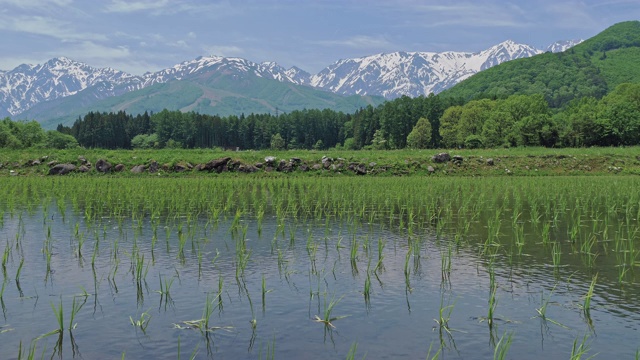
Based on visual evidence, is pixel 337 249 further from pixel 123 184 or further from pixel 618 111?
pixel 618 111

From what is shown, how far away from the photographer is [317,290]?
1498 centimetres

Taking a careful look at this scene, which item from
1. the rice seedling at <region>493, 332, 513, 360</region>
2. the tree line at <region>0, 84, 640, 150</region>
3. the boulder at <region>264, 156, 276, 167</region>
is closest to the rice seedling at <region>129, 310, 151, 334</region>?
the rice seedling at <region>493, 332, 513, 360</region>

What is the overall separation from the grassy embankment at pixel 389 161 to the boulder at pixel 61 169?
0.94 m

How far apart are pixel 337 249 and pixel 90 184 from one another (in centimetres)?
3539

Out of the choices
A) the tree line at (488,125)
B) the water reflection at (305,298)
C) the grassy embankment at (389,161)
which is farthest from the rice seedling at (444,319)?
the tree line at (488,125)

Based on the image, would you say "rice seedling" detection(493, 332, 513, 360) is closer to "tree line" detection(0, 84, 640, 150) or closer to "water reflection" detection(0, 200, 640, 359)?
"water reflection" detection(0, 200, 640, 359)

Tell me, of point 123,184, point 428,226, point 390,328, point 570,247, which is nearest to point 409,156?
point 123,184

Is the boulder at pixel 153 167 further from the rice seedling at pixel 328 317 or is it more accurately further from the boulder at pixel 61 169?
the rice seedling at pixel 328 317

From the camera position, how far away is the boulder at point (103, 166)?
62.8 m

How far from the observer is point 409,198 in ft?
123

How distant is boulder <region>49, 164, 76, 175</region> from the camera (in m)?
62.1

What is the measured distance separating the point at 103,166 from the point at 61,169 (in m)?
4.85

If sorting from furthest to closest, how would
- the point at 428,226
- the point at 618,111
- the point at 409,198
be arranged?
the point at 618,111, the point at 409,198, the point at 428,226

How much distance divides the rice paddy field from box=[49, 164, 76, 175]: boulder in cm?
3626
